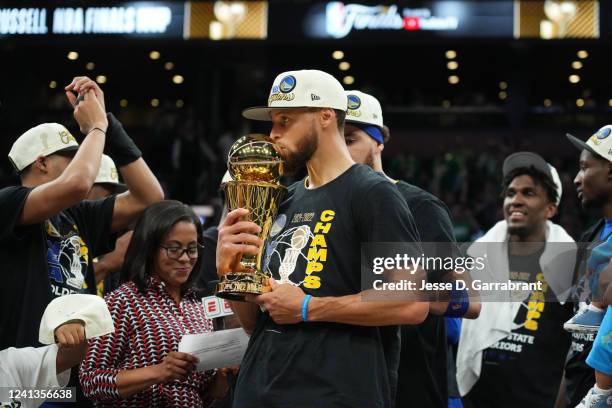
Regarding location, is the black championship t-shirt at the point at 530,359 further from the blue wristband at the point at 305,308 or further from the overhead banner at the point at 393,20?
the overhead banner at the point at 393,20

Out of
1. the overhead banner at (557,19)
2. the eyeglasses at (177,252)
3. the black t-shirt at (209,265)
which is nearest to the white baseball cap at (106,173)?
the black t-shirt at (209,265)

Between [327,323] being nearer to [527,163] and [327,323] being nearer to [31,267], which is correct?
[31,267]

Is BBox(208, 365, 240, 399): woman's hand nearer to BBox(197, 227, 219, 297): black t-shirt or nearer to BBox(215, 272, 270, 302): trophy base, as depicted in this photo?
BBox(197, 227, 219, 297): black t-shirt

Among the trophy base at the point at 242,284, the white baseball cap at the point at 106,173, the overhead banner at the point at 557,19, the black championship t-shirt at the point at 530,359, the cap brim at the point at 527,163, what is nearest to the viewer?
the trophy base at the point at 242,284

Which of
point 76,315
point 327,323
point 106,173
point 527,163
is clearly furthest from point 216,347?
point 527,163

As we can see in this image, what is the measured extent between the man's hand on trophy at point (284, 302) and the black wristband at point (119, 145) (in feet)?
4.85

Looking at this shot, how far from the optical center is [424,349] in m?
4.54

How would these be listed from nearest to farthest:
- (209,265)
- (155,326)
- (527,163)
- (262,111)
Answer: (262,111) → (155,326) → (209,265) → (527,163)

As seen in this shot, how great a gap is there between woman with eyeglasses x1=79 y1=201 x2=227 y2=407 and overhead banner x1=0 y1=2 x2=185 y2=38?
7.33 meters

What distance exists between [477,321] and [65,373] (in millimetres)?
2635

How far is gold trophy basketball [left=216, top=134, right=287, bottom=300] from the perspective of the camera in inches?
131

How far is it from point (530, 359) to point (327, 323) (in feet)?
8.14

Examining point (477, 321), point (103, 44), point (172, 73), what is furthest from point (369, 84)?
point (477, 321)

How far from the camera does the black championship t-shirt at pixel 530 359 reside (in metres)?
5.48
